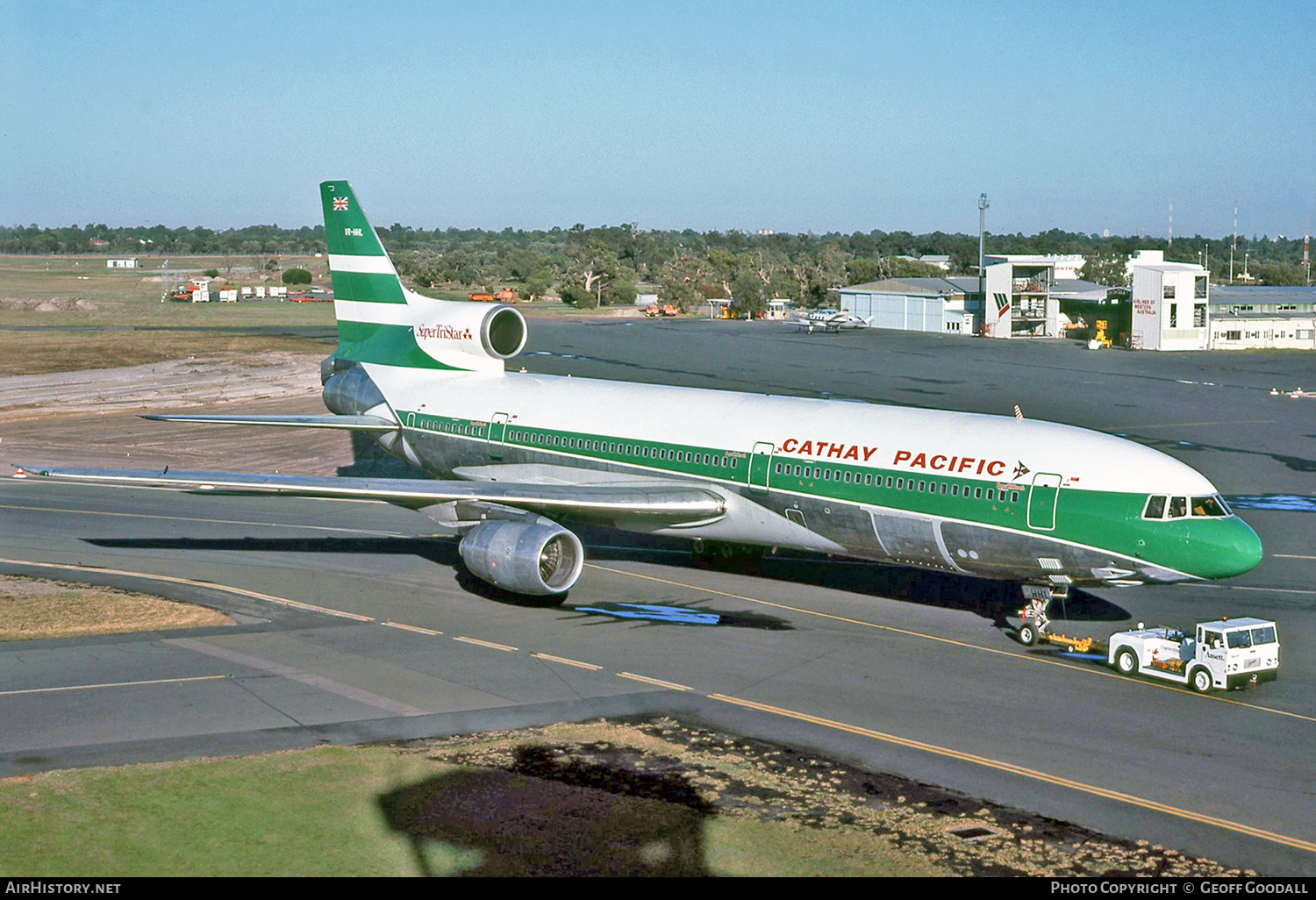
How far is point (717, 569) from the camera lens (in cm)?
3888

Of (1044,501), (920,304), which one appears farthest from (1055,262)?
(1044,501)

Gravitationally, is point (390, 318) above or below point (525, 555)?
above

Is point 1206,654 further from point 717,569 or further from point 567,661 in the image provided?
point 717,569

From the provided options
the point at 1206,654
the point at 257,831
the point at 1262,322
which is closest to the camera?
the point at 257,831

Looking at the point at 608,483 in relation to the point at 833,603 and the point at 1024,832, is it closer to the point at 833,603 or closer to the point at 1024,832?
the point at 833,603

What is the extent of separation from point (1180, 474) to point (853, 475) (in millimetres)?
7896

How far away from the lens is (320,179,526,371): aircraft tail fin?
4453 cm

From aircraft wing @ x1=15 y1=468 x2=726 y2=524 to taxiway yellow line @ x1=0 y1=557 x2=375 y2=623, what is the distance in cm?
298


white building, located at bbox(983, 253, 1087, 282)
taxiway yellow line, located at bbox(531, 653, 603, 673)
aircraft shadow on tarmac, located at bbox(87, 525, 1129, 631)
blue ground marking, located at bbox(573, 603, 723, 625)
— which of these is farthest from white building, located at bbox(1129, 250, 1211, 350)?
taxiway yellow line, located at bbox(531, 653, 603, 673)

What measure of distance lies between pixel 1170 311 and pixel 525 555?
97.7 m

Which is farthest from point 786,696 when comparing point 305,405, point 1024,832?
point 305,405

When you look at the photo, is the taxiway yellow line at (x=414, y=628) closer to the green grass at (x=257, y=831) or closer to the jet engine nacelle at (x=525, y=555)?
the jet engine nacelle at (x=525, y=555)

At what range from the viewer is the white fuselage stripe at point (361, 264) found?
4675cm
